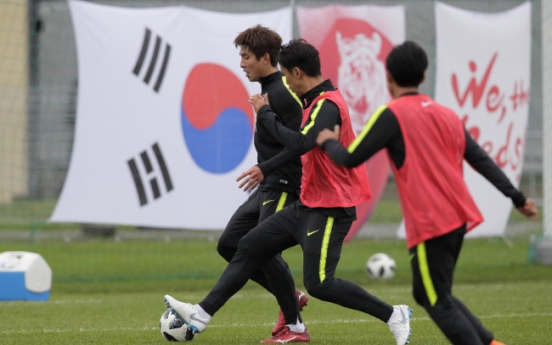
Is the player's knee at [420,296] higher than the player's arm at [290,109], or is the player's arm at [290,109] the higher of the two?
the player's arm at [290,109]

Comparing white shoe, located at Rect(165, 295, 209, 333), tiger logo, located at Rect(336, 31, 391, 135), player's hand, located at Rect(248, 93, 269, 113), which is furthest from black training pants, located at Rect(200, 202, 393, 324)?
tiger logo, located at Rect(336, 31, 391, 135)

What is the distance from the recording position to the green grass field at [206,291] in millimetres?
7098

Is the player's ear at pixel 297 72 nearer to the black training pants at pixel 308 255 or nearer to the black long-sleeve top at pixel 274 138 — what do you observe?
the black long-sleeve top at pixel 274 138

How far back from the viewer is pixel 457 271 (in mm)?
12594

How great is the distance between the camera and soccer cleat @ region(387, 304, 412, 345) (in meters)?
6.10

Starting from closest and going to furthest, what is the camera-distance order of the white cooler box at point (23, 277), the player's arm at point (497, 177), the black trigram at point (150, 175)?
the player's arm at point (497, 177) < the white cooler box at point (23, 277) < the black trigram at point (150, 175)

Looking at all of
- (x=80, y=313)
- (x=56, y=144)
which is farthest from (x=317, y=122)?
(x=56, y=144)

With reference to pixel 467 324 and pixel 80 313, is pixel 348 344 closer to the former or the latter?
pixel 467 324

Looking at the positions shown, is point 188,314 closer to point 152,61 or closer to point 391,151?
point 391,151

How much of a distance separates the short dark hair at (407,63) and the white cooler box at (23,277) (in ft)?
18.5

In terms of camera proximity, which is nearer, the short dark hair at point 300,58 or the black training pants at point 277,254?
the short dark hair at point 300,58

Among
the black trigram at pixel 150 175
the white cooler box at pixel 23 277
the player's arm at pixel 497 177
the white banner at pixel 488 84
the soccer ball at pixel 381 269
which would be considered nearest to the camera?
the player's arm at pixel 497 177

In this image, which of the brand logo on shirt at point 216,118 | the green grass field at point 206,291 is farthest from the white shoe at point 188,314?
the brand logo on shirt at point 216,118

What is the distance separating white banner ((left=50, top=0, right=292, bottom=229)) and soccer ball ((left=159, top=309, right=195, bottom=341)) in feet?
16.5
